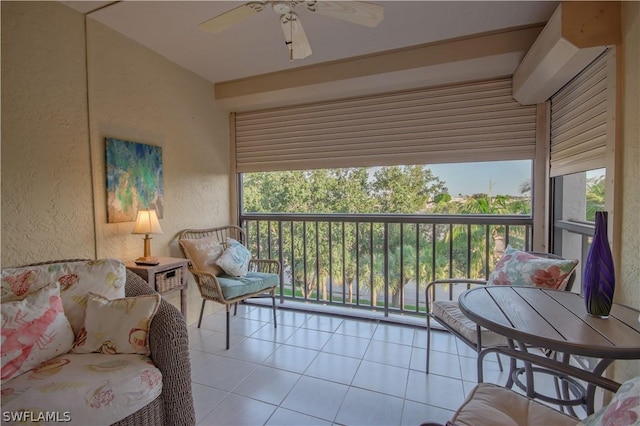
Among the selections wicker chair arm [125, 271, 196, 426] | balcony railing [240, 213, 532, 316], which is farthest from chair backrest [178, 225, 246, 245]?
wicker chair arm [125, 271, 196, 426]

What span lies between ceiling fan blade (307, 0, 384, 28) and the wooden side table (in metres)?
1.99

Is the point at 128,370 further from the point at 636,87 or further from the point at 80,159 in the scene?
the point at 636,87

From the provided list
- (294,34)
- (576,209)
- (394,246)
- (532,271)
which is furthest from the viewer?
(394,246)

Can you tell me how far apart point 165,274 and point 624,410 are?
8.12 ft

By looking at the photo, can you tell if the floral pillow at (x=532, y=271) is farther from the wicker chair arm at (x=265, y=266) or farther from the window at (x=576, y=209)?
the wicker chair arm at (x=265, y=266)

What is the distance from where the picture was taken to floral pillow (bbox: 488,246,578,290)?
1.69m

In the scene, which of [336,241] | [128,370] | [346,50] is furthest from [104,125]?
[336,241]

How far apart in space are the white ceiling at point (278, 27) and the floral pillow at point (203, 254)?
168 cm

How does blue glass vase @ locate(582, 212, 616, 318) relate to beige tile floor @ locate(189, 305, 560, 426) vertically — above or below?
above

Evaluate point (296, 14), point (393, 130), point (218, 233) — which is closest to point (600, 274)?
point (296, 14)

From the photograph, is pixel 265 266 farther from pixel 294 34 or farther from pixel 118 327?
pixel 294 34

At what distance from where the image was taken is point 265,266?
126 inches

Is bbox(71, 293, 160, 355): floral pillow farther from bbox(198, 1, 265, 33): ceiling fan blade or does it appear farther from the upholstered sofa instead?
bbox(198, 1, 265, 33): ceiling fan blade

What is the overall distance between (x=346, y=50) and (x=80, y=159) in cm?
220
